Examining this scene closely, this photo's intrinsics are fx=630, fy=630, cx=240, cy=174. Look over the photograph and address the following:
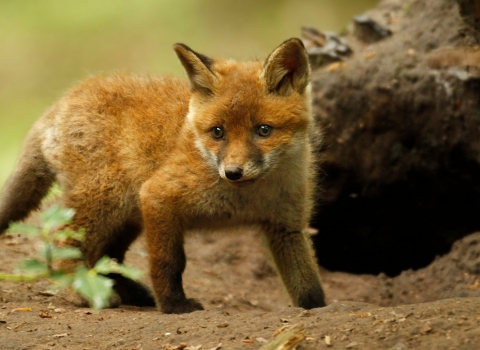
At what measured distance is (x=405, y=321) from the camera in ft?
12.9

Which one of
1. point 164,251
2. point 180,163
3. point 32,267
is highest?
point 180,163

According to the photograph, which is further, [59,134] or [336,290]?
[336,290]

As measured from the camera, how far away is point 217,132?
213 inches

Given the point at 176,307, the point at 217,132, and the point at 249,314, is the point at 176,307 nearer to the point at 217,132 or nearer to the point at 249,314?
the point at 249,314

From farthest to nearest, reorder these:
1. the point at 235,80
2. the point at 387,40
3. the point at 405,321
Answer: the point at 387,40, the point at 235,80, the point at 405,321

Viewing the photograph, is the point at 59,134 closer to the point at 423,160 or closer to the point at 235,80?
the point at 235,80

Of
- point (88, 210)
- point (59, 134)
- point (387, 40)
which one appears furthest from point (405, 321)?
point (387, 40)

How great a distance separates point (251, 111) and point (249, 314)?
166cm

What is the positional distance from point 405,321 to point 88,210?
3.17m

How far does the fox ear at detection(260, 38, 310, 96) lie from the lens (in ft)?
17.6

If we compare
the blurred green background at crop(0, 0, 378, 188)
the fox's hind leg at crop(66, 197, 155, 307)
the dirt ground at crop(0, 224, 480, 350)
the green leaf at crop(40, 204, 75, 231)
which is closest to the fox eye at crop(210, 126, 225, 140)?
the fox's hind leg at crop(66, 197, 155, 307)

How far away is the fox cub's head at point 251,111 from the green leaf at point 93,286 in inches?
99.6

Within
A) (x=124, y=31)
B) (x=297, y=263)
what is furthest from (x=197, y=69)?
(x=124, y=31)

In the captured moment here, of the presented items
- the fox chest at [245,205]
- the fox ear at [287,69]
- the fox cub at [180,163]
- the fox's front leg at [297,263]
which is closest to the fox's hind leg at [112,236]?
the fox cub at [180,163]
